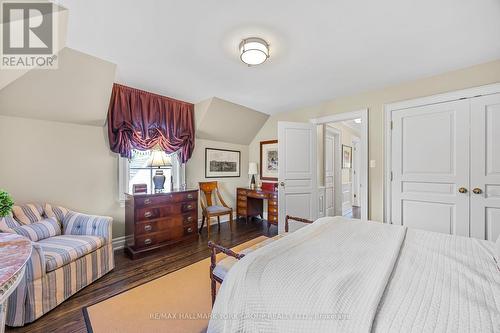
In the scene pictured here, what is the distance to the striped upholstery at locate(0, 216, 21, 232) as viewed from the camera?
6.30 ft

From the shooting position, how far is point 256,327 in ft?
3.04

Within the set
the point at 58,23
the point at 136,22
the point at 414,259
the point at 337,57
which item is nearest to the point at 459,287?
the point at 414,259

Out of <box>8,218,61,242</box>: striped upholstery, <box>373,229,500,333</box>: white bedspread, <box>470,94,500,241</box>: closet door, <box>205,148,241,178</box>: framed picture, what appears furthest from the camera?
<box>205,148,241,178</box>: framed picture

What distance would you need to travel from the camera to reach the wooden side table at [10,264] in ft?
2.63

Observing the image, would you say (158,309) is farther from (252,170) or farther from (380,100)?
(380,100)

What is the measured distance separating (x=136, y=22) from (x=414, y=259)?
2.70 m

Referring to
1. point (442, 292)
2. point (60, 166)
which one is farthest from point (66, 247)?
point (442, 292)

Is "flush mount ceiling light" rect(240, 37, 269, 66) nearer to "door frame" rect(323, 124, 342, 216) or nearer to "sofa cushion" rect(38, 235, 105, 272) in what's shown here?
"sofa cushion" rect(38, 235, 105, 272)

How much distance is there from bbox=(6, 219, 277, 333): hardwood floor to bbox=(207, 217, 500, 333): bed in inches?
57.3

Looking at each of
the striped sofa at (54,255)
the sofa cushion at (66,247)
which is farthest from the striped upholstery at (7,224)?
the sofa cushion at (66,247)

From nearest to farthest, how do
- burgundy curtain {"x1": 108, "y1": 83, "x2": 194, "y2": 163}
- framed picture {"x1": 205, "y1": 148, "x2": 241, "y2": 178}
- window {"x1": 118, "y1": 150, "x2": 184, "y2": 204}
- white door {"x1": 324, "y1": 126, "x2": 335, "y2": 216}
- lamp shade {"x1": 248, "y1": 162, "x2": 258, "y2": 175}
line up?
burgundy curtain {"x1": 108, "y1": 83, "x2": 194, "y2": 163} → window {"x1": 118, "y1": 150, "x2": 184, "y2": 204} → framed picture {"x1": 205, "y1": 148, "x2": 241, "y2": 178} → white door {"x1": 324, "y1": 126, "x2": 335, "y2": 216} → lamp shade {"x1": 248, "y1": 162, "x2": 258, "y2": 175}

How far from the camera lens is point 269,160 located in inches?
186

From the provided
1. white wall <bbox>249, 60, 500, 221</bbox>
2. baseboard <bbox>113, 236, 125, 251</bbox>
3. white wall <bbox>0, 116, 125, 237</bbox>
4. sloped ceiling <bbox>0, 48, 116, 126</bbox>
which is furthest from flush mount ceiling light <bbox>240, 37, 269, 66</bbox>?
baseboard <bbox>113, 236, 125, 251</bbox>

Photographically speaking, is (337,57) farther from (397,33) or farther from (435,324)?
(435,324)
